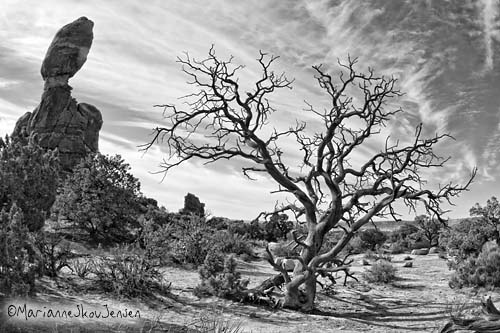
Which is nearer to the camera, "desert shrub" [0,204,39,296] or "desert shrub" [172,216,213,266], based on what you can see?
"desert shrub" [0,204,39,296]

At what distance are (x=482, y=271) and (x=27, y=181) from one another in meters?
13.9

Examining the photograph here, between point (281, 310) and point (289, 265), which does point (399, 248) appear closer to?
point (289, 265)

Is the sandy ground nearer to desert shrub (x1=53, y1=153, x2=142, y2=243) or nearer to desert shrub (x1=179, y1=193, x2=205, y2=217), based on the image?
desert shrub (x1=53, y1=153, x2=142, y2=243)

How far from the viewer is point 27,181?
34.8 feet

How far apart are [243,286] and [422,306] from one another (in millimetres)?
5219

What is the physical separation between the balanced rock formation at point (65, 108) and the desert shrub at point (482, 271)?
47.8m

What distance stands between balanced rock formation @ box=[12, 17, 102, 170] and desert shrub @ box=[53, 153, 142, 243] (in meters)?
33.6

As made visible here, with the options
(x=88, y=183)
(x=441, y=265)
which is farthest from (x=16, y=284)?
(x=441, y=265)

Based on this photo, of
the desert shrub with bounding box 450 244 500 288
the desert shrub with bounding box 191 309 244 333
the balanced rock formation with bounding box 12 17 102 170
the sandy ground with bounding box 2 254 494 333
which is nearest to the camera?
the desert shrub with bounding box 191 309 244 333

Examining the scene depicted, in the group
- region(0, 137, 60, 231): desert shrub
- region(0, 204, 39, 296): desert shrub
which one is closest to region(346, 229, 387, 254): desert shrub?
region(0, 137, 60, 231): desert shrub

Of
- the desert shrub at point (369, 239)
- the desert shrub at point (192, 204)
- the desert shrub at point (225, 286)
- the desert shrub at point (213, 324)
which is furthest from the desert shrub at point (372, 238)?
the desert shrub at point (213, 324)

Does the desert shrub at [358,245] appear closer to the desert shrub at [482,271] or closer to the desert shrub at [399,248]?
the desert shrub at [399,248]

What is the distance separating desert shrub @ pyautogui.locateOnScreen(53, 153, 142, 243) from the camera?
20.3 metres
